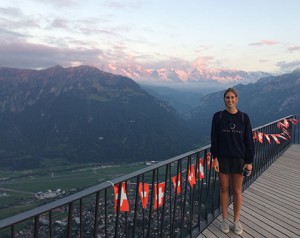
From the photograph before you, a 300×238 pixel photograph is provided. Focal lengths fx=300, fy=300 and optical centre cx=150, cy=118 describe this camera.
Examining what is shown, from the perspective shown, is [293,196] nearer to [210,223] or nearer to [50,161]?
[210,223]

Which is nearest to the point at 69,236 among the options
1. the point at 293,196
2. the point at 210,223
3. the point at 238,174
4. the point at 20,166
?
the point at 238,174

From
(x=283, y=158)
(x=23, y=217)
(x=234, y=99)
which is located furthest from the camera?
(x=283, y=158)

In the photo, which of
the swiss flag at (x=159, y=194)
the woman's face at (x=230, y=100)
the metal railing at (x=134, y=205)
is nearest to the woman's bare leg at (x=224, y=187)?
the metal railing at (x=134, y=205)

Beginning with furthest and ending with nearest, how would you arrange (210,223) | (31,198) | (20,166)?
(20,166) < (31,198) < (210,223)

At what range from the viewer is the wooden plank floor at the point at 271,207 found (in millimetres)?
5457

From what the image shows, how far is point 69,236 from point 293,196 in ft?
21.3

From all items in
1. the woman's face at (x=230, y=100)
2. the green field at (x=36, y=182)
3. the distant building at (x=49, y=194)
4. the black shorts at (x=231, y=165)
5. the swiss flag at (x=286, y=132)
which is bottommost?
the green field at (x=36, y=182)

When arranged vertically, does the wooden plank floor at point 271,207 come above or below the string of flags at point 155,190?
below

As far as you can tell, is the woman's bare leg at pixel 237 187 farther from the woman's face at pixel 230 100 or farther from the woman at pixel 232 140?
the woman's face at pixel 230 100

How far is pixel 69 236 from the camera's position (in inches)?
113

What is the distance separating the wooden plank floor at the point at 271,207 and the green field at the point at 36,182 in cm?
8853

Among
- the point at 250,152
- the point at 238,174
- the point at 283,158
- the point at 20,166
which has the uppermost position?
the point at 250,152

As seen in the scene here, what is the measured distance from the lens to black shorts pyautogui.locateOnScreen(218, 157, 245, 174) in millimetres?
5043

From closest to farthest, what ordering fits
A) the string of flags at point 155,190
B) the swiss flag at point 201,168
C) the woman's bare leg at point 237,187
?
the string of flags at point 155,190
the woman's bare leg at point 237,187
the swiss flag at point 201,168
